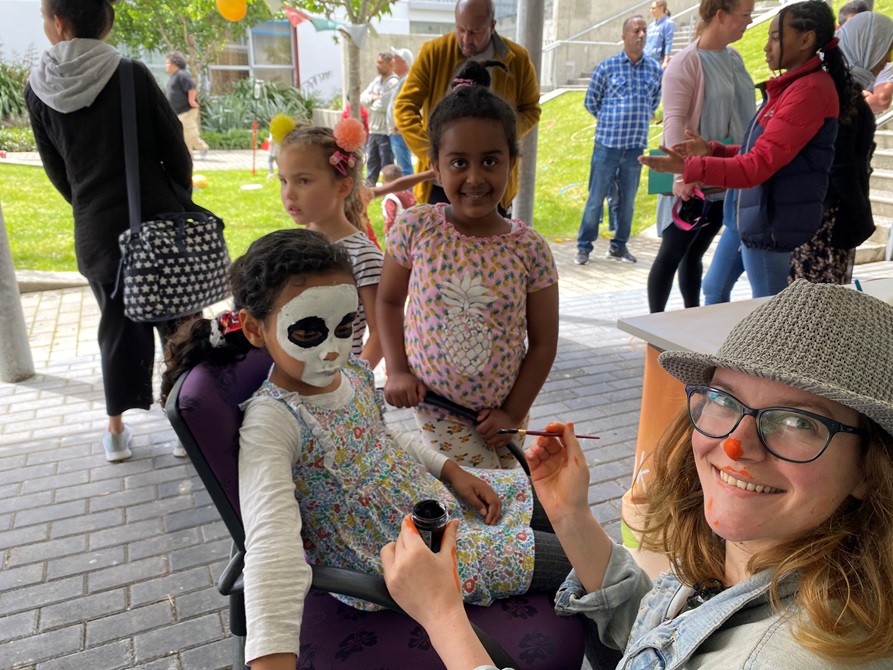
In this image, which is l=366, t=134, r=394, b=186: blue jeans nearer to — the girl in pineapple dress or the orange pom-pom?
the orange pom-pom

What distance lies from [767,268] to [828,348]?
2.51 m

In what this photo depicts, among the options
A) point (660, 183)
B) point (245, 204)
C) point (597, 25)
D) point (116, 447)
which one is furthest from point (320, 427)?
point (597, 25)

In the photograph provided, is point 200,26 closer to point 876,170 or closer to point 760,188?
point 876,170

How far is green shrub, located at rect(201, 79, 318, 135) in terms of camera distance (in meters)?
15.6

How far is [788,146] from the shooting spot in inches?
107

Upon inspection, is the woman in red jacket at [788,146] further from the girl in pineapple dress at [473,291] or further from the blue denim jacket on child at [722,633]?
the blue denim jacket on child at [722,633]

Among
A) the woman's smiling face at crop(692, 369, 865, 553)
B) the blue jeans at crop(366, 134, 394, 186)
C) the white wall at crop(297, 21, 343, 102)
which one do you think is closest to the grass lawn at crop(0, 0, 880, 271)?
the blue jeans at crop(366, 134, 394, 186)

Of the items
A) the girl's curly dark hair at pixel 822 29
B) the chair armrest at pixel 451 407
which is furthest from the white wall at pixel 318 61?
the chair armrest at pixel 451 407

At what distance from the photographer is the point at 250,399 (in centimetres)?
147

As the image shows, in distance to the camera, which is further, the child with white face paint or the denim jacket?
the child with white face paint

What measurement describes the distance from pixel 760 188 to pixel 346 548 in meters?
2.42

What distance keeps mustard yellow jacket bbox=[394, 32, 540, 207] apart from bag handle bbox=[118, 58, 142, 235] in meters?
1.31

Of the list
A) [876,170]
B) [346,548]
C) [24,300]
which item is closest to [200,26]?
[24,300]

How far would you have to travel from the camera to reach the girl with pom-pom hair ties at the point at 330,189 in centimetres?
238
